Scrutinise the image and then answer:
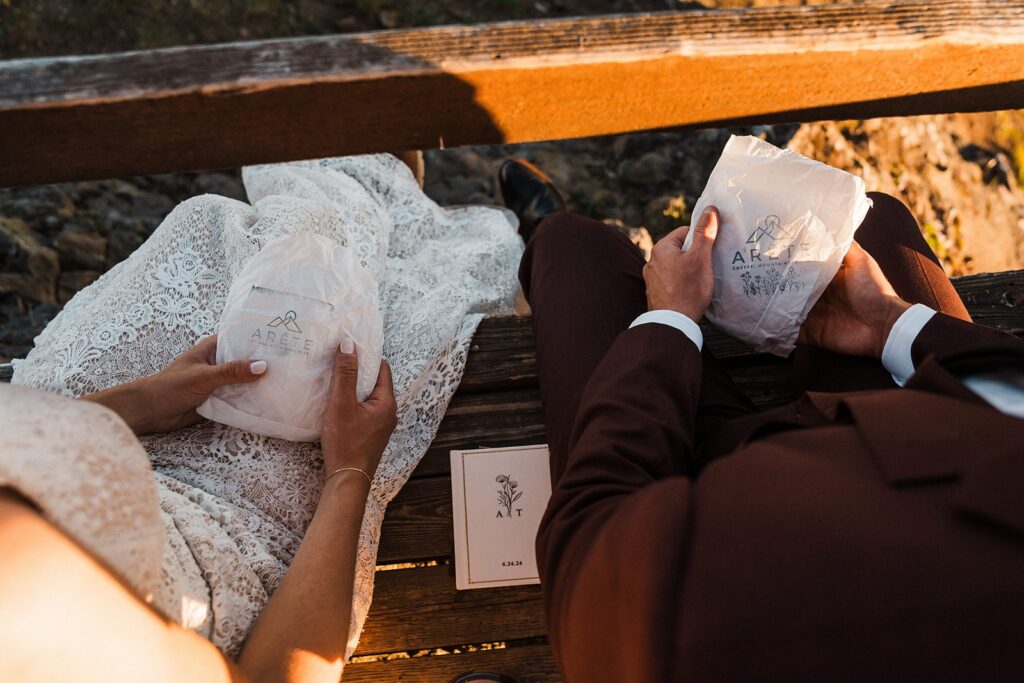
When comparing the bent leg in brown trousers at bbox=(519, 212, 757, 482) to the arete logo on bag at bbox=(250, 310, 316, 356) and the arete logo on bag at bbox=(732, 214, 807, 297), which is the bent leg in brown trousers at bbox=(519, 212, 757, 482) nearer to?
the arete logo on bag at bbox=(732, 214, 807, 297)

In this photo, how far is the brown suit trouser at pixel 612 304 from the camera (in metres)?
1.37

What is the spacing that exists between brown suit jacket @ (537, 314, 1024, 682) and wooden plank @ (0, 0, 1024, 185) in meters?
0.77

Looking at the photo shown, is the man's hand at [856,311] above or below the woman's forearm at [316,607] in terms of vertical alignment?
above

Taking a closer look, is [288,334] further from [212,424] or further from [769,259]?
[769,259]

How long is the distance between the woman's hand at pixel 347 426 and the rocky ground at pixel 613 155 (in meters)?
1.70

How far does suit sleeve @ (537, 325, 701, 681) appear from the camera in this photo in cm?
82

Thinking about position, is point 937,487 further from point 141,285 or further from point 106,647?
point 141,285

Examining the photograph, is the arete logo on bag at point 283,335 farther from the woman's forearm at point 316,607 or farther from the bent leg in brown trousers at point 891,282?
the bent leg in brown trousers at point 891,282

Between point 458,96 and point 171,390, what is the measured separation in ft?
2.52

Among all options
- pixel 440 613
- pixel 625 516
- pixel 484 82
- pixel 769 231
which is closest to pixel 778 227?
pixel 769 231

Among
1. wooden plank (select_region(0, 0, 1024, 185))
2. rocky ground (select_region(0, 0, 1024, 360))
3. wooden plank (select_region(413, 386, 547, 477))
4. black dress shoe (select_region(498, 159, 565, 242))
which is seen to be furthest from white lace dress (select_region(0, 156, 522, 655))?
rocky ground (select_region(0, 0, 1024, 360))

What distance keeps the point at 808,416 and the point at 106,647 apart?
0.91 m

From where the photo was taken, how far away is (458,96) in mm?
1413

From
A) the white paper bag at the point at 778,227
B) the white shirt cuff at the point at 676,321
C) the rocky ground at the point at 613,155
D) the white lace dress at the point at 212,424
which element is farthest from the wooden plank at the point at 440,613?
the rocky ground at the point at 613,155
